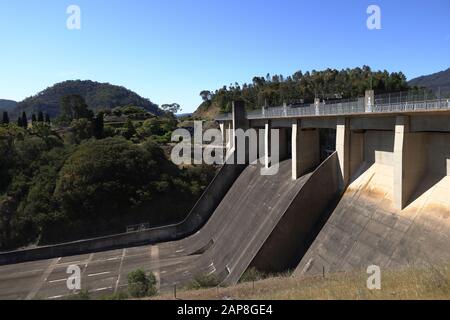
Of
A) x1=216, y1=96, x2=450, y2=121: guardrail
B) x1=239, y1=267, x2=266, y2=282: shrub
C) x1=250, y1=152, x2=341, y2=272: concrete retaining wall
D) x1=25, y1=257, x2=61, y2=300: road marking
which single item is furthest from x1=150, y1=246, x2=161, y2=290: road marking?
x1=216, y1=96, x2=450, y2=121: guardrail

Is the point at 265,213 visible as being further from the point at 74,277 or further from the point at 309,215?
the point at 74,277

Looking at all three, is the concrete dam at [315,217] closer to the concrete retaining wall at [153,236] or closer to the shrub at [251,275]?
the concrete retaining wall at [153,236]

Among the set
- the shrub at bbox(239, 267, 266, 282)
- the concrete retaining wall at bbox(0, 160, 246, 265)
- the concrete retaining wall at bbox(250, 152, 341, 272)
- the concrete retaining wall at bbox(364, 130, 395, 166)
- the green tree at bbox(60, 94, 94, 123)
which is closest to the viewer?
the concrete retaining wall at bbox(364, 130, 395, 166)

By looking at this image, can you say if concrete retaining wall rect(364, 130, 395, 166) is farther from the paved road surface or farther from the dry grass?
the dry grass

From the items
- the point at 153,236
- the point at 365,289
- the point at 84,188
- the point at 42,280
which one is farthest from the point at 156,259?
the point at 365,289

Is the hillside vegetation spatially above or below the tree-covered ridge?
below

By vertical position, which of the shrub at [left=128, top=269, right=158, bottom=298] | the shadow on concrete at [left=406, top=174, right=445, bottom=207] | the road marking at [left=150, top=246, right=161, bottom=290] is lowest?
the road marking at [left=150, top=246, right=161, bottom=290]
